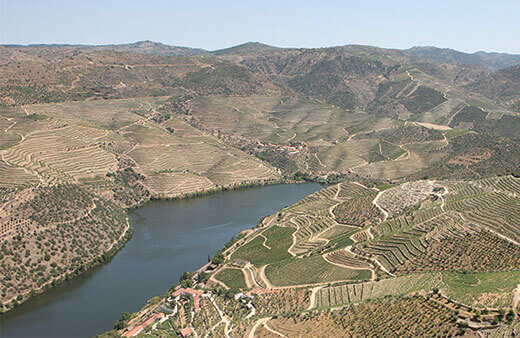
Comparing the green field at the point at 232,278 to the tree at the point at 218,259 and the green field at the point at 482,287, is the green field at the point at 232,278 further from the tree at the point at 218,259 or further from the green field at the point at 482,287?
the green field at the point at 482,287

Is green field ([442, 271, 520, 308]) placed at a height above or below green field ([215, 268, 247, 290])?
above

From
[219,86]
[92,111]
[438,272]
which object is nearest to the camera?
[438,272]

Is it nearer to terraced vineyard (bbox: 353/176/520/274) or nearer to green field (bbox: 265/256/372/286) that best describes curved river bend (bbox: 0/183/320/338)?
green field (bbox: 265/256/372/286)

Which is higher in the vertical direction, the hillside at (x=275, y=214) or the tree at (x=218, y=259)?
the hillside at (x=275, y=214)

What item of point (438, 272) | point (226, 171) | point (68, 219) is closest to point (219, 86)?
point (226, 171)

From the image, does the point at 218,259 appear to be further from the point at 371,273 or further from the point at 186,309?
the point at 371,273

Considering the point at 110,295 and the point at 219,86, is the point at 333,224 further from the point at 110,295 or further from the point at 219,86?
the point at 219,86

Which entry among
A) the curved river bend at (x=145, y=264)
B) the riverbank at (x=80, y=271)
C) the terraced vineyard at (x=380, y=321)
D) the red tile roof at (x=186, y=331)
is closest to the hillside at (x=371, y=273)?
the terraced vineyard at (x=380, y=321)

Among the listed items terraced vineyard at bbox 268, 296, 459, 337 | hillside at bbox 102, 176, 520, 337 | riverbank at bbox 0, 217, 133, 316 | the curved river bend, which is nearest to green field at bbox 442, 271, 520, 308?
hillside at bbox 102, 176, 520, 337
